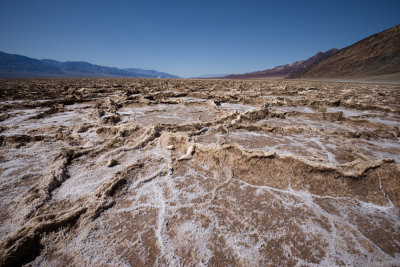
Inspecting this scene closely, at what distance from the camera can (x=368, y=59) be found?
31656 millimetres

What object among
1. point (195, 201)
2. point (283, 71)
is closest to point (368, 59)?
point (195, 201)

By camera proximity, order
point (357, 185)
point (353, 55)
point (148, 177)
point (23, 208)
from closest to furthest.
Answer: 1. point (23, 208)
2. point (357, 185)
3. point (148, 177)
4. point (353, 55)

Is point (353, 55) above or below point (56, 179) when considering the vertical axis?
above

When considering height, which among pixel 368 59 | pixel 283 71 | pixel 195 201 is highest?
pixel 283 71

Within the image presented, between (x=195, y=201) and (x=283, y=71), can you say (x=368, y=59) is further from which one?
(x=283, y=71)

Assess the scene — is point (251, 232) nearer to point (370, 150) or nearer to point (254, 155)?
point (254, 155)

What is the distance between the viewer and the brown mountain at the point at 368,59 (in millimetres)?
27639

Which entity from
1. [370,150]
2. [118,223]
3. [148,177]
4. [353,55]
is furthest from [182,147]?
[353,55]

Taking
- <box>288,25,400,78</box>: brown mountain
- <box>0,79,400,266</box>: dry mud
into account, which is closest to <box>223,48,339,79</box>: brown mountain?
<box>288,25,400,78</box>: brown mountain

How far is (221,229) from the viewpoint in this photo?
→ 150cm

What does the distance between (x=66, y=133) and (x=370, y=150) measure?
5.32 m

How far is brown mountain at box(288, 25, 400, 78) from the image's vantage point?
2764 centimetres

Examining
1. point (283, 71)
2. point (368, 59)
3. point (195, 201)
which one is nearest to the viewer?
point (195, 201)

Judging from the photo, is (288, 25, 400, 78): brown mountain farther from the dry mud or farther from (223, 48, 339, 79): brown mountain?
the dry mud
